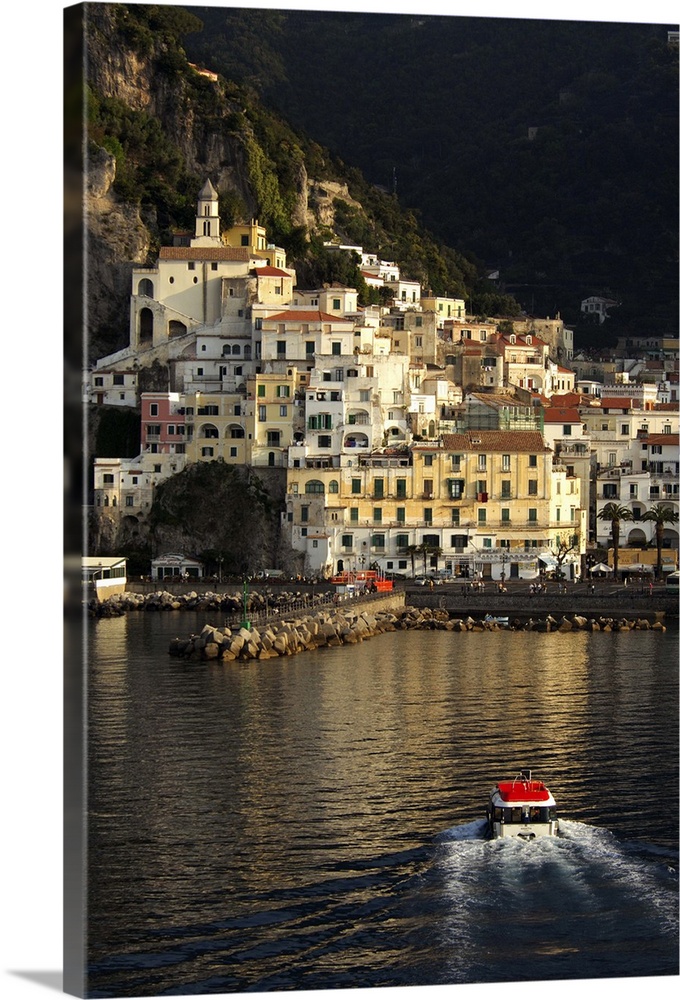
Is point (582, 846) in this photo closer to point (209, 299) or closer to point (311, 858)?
point (311, 858)

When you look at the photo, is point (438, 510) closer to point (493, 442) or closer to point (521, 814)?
point (493, 442)

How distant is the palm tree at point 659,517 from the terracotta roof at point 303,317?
726 centimetres

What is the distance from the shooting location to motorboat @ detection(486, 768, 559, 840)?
15820mm

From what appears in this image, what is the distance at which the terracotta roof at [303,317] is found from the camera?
4241cm

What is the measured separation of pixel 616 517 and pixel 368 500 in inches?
196

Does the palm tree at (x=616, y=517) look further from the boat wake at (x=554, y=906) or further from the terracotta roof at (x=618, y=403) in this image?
the boat wake at (x=554, y=906)

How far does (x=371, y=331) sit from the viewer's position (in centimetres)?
4425

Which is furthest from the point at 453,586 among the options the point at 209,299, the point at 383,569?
the point at 209,299

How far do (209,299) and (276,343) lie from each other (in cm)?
316

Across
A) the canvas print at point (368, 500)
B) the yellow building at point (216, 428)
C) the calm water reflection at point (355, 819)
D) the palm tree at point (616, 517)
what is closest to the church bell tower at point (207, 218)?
the canvas print at point (368, 500)

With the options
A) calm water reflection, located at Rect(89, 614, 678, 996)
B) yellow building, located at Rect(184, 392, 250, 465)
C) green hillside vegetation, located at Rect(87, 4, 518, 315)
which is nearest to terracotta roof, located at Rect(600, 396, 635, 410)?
green hillside vegetation, located at Rect(87, 4, 518, 315)

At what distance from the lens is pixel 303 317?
42750mm

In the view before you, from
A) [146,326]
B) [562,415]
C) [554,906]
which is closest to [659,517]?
[562,415]

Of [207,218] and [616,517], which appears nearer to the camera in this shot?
[616,517]
